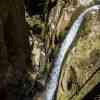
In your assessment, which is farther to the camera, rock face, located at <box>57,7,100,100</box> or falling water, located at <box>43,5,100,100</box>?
rock face, located at <box>57,7,100,100</box>

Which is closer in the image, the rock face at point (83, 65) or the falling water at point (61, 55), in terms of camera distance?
the falling water at point (61, 55)

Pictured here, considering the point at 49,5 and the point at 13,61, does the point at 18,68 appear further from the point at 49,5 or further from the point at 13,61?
the point at 49,5

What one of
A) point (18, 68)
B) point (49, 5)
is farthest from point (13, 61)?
point (49, 5)

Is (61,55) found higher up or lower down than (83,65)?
higher up
